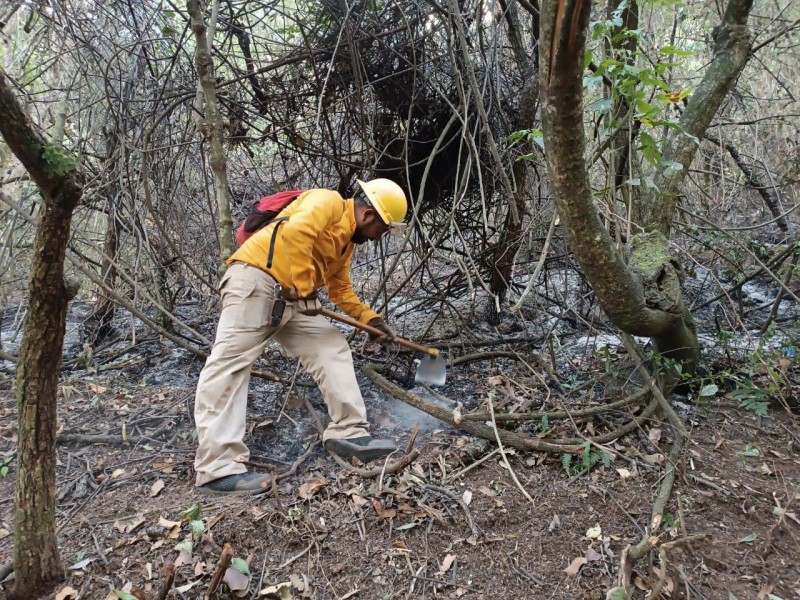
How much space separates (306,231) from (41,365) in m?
1.42

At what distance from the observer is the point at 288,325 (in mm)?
3320

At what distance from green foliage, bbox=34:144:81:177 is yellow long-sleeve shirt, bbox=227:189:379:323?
1.31 meters

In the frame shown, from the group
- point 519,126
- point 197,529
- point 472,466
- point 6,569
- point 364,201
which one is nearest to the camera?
point 6,569

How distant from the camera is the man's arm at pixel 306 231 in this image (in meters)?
2.91

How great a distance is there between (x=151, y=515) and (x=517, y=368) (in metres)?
2.81

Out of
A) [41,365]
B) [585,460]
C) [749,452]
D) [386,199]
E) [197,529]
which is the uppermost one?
[386,199]

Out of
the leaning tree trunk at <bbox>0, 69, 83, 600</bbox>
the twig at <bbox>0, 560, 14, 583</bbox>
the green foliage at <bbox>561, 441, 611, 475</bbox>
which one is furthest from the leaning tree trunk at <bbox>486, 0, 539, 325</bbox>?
the twig at <bbox>0, 560, 14, 583</bbox>

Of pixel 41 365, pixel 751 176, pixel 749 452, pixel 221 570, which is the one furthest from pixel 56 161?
pixel 751 176

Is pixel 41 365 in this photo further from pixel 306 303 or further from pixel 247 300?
pixel 306 303

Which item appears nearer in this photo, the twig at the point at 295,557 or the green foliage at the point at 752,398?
the twig at the point at 295,557

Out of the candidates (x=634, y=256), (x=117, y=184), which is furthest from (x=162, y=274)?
(x=634, y=256)

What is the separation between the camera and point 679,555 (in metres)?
2.17

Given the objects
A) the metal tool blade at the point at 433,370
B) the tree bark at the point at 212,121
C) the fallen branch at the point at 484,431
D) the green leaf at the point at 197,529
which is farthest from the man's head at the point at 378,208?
the green leaf at the point at 197,529

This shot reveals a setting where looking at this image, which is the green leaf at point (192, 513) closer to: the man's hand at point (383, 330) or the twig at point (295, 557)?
the twig at point (295, 557)
